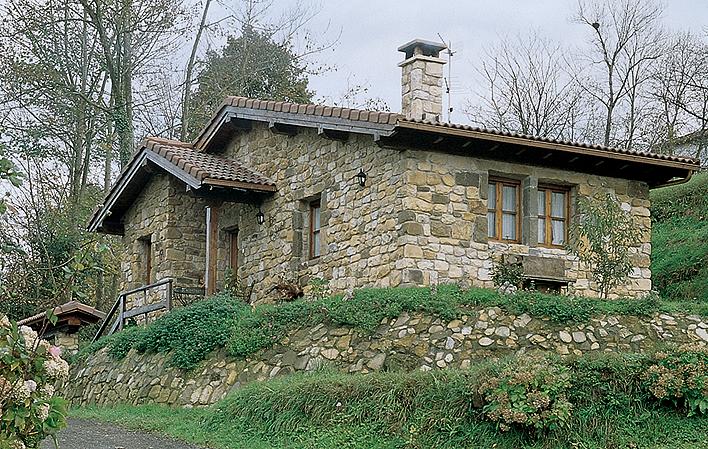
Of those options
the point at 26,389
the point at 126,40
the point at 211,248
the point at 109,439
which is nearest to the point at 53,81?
the point at 126,40

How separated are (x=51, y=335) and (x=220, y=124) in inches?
272

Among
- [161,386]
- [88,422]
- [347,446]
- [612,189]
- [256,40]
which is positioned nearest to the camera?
[347,446]

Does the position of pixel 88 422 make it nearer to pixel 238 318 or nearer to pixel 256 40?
pixel 238 318

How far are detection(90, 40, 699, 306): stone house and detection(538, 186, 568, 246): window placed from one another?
2 cm

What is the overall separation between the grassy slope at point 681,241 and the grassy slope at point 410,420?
964cm

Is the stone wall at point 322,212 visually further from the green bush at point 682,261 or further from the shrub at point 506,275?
the green bush at point 682,261

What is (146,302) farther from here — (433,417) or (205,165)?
(433,417)

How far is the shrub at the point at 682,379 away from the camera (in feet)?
38.9

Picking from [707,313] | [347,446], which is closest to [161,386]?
[347,446]

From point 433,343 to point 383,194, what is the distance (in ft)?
11.3

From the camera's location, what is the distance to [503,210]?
17.9m

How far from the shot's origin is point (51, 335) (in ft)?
80.2

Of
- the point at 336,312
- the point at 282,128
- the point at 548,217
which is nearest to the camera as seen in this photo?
the point at 336,312

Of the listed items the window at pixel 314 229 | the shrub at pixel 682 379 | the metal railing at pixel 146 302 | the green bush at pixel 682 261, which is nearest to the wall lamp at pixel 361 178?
the window at pixel 314 229
